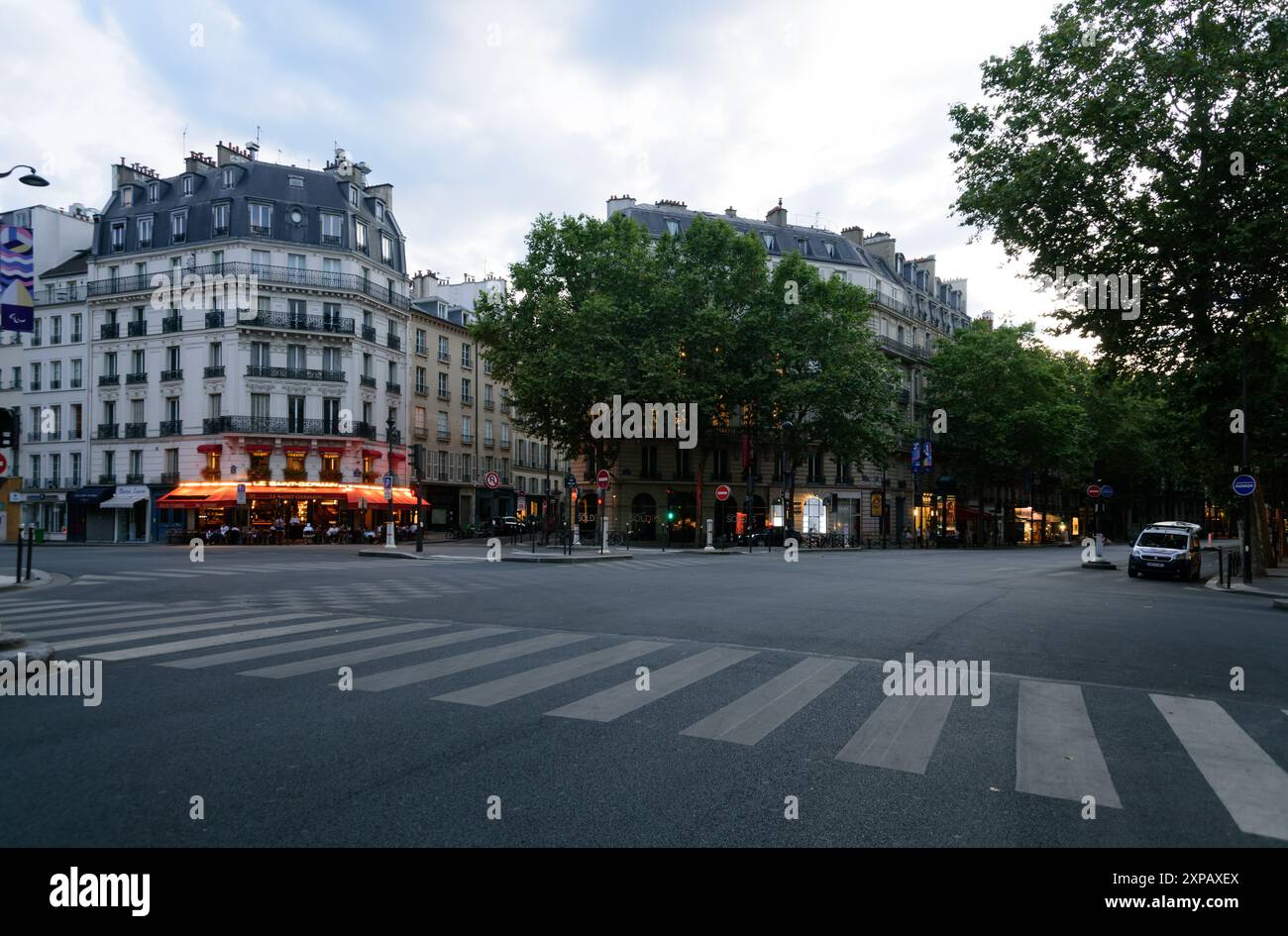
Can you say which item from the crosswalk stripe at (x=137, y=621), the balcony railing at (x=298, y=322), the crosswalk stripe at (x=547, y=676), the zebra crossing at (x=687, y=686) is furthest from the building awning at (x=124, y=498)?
the crosswalk stripe at (x=547, y=676)

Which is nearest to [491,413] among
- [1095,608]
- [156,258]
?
[156,258]

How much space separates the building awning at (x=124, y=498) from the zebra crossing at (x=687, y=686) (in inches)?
1535

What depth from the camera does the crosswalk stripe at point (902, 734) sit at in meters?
5.02

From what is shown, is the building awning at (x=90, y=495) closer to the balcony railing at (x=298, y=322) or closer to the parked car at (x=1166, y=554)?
the balcony railing at (x=298, y=322)

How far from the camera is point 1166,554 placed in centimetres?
2466

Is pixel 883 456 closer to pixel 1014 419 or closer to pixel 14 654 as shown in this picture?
pixel 1014 419

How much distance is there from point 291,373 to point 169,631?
127ft

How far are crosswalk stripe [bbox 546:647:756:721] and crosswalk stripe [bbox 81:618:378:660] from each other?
5.12 metres

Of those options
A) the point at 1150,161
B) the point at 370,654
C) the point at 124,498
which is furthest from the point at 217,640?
the point at 124,498

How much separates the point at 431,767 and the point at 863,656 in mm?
5516

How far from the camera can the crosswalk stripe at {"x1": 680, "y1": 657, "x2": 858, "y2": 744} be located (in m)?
5.62

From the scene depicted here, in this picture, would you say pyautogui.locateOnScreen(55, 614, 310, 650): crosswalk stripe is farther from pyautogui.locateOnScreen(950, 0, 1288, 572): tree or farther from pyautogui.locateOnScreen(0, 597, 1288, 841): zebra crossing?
pyautogui.locateOnScreen(950, 0, 1288, 572): tree

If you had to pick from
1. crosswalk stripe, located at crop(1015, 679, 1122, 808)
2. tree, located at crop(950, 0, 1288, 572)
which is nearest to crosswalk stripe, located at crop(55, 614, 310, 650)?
crosswalk stripe, located at crop(1015, 679, 1122, 808)

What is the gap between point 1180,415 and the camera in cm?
2731
